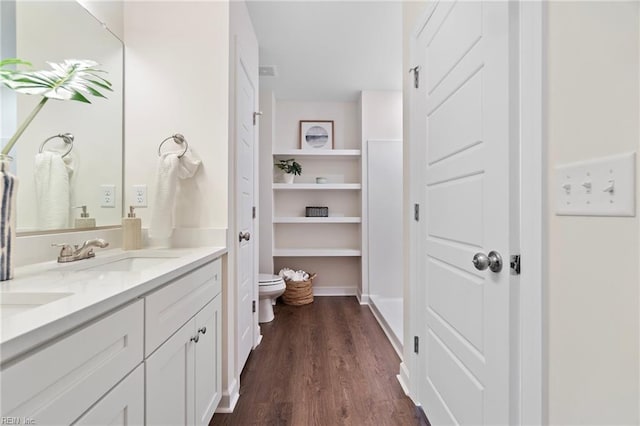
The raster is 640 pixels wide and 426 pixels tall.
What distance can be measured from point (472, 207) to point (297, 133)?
324 centimetres

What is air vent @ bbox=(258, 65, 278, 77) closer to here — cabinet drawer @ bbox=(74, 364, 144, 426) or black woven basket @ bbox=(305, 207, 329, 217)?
black woven basket @ bbox=(305, 207, 329, 217)

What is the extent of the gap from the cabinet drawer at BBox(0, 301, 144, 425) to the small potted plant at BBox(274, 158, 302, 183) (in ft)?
10.2

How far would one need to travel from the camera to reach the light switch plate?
0.57 meters

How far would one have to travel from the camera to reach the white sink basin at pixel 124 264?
119 cm

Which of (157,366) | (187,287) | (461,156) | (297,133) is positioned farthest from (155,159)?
(297,133)

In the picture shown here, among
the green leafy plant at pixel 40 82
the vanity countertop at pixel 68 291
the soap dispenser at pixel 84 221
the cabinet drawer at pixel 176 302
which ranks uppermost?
the green leafy plant at pixel 40 82

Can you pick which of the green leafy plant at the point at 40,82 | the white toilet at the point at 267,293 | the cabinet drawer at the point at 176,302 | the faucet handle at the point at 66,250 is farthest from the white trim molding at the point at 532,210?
the white toilet at the point at 267,293

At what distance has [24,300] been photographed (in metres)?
0.80

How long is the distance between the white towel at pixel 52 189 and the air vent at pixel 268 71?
219cm

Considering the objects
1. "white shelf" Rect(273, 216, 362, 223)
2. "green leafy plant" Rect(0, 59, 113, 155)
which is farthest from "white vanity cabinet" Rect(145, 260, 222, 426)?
"white shelf" Rect(273, 216, 362, 223)

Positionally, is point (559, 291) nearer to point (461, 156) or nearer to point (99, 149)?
point (461, 156)

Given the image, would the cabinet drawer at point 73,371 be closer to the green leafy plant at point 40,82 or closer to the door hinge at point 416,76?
the green leafy plant at point 40,82

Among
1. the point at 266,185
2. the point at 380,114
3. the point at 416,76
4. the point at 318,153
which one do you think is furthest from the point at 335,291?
the point at 416,76

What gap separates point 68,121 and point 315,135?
2961 mm
